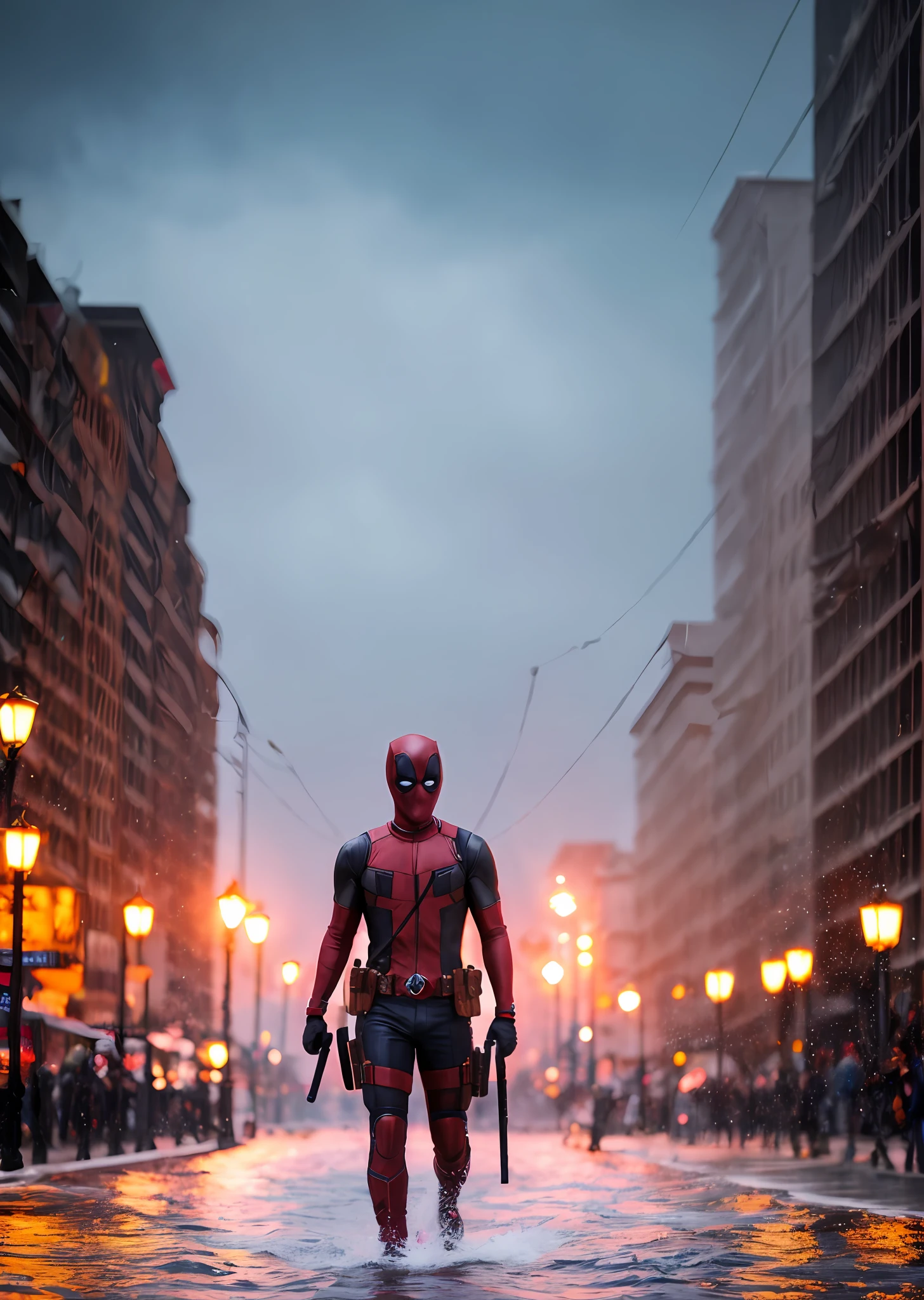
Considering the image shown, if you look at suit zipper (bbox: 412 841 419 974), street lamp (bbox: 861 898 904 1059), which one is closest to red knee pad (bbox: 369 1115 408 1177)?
suit zipper (bbox: 412 841 419 974)

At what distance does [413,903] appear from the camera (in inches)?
361

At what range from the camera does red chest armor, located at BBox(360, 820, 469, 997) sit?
9.18 meters

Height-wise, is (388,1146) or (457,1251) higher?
(388,1146)

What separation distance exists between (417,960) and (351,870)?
565 millimetres

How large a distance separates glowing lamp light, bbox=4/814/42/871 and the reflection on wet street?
3.00 m

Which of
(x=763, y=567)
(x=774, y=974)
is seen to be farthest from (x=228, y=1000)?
(x=763, y=567)

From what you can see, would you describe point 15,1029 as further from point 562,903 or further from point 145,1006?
point 562,903

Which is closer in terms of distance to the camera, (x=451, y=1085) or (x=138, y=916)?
(x=451, y=1085)

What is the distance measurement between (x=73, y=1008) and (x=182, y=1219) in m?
37.3

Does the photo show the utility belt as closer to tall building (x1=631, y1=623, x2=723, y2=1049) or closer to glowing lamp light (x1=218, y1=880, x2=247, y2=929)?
glowing lamp light (x1=218, y1=880, x2=247, y2=929)

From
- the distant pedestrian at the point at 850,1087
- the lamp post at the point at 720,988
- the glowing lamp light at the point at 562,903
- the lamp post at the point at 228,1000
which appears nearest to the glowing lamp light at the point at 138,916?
the lamp post at the point at 228,1000

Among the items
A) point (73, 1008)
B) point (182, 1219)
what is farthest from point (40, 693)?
point (182, 1219)

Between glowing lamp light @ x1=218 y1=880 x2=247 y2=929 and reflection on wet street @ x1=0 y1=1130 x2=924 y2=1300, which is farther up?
glowing lamp light @ x1=218 y1=880 x2=247 y2=929

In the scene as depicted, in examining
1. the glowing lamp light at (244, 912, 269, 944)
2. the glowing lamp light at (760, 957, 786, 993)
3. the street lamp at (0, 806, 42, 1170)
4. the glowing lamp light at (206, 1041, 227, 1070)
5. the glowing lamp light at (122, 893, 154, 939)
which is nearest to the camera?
the street lamp at (0, 806, 42, 1170)
